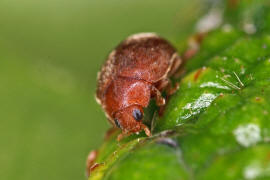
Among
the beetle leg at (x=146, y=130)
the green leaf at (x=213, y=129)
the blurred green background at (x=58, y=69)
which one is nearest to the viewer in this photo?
the green leaf at (x=213, y=129)

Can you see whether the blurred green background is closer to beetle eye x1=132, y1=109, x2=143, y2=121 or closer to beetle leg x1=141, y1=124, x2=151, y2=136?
beetle eye x1=132, y1=109, x2=143, y2=121

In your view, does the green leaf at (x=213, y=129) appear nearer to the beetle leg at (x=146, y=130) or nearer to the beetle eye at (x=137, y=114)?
the beetle leg at (x=146, y=130)

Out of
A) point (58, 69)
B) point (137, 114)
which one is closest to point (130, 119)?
point (137, 114)

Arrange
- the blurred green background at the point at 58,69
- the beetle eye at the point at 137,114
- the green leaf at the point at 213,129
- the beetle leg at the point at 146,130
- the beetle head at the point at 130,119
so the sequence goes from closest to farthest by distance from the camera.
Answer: the green leaf at the point at 213,129
the beetle leg at the point at 146,130
the beetle head at the point at 130,119
the beetle eye at the point at 137,114
the blurred green background at the point at 58,69

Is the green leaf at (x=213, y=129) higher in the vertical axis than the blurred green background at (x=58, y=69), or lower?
lower

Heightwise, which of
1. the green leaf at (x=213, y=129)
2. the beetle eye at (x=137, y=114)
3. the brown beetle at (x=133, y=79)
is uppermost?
the brown beetle at (x=133, y=79)

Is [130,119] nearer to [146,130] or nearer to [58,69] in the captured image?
[146,130]

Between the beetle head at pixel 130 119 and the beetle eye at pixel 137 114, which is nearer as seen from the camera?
the beetle head at pixel 130 119

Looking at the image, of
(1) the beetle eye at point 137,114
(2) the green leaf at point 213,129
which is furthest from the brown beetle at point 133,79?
(2) the green leaf at point 213,129
